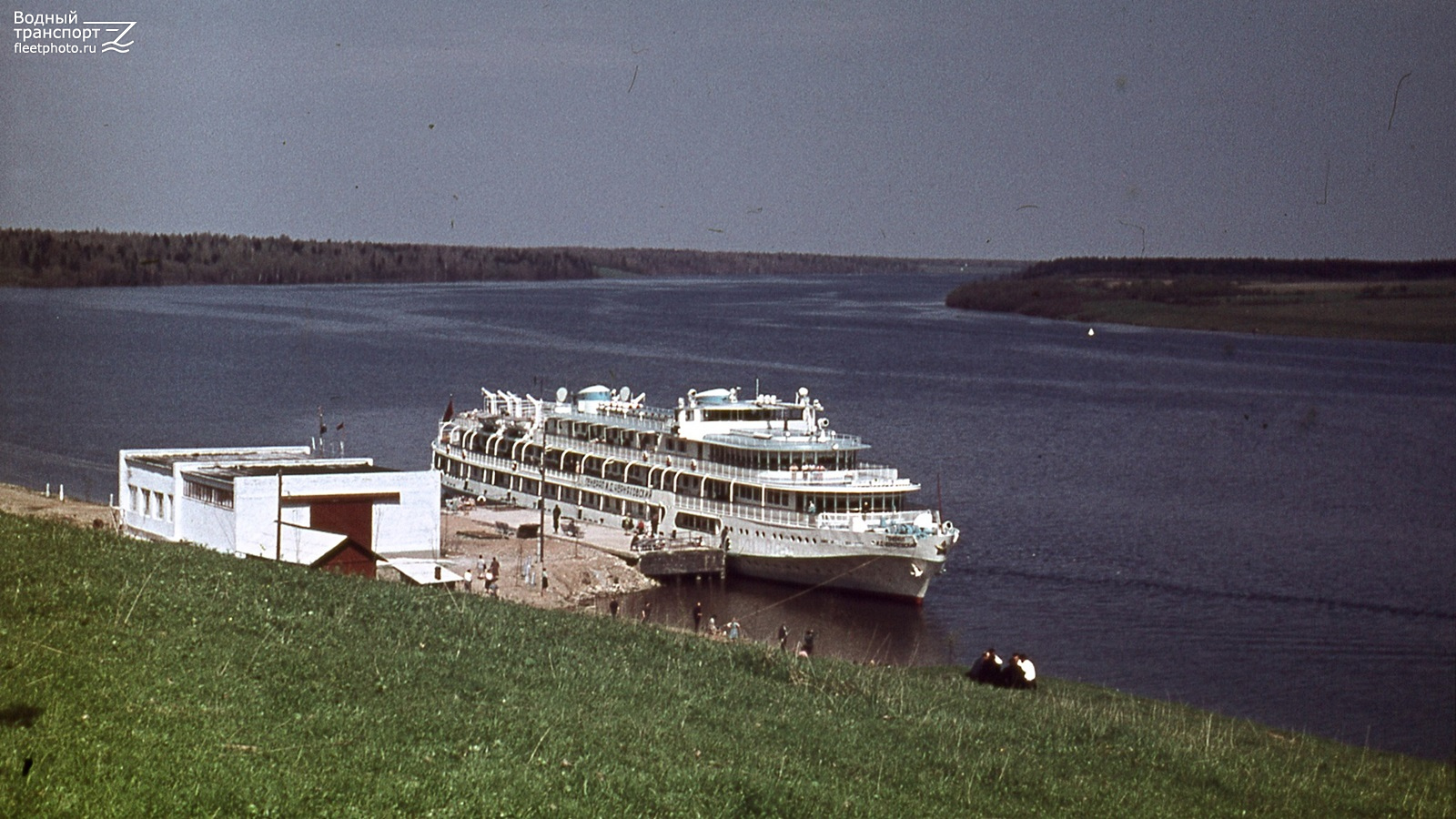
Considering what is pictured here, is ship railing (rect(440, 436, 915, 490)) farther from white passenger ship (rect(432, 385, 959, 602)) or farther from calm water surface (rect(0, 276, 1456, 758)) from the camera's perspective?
calm water surface (rect(0, 276, 1456, 758))

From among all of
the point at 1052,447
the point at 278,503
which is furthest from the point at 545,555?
the point at 1052,447

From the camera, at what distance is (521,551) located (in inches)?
1594

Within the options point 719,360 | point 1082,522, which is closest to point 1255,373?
point 719,360

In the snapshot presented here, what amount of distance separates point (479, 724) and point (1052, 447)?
55776 millimetres

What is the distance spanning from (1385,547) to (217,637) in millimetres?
38738

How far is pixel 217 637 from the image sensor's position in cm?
1345

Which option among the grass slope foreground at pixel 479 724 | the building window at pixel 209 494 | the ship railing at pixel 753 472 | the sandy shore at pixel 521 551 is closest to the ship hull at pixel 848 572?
the ship railing at pixel 753 472

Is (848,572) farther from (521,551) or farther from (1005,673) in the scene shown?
(1005,673)

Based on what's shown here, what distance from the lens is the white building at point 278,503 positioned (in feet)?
102

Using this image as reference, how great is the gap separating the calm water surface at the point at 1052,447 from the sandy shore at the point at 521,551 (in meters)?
1.88

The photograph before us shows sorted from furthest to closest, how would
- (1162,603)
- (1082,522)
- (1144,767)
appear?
(1082,522)
(1162,603)
(1144,767)

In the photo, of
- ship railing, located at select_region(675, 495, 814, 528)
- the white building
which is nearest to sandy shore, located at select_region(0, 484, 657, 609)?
the white building

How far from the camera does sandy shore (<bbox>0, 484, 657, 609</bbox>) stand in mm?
35312

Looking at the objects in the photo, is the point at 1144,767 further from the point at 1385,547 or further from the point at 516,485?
the point at 516,485
